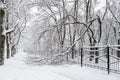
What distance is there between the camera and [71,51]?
14664 mm

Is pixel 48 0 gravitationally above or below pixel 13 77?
above

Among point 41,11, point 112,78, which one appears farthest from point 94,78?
point 41,11

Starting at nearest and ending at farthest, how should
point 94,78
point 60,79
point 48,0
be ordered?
point 60,79 < point 94,78 < point 48,0

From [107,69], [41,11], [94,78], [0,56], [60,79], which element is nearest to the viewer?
[60,79]

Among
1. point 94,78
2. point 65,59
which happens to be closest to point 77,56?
point 65,59

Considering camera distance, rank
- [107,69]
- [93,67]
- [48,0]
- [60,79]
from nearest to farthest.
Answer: [60,79] → [107,69] → [93,67] → [48,0]

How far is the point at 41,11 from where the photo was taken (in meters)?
22.4

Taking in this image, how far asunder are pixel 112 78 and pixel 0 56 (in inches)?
286

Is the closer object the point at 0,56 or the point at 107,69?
the point at 107,69

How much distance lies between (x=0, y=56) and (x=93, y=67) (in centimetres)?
592

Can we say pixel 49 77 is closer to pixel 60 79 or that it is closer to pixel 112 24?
pixel 60 79

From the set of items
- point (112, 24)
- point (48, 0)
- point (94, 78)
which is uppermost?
point (48, 0)

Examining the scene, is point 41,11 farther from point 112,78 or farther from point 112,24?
point 112,78

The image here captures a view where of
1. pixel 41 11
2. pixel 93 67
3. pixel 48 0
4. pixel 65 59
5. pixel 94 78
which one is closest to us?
pixel 94 78
